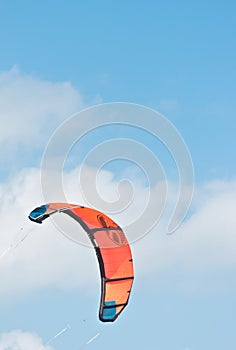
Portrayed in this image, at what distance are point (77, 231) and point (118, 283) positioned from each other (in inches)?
81.3

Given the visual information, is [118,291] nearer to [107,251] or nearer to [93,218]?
[107,251]

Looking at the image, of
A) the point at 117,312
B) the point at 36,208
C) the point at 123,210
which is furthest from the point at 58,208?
the point at 117,312

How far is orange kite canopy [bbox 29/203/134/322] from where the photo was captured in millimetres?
19094

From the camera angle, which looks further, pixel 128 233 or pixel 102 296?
pixel 128 233

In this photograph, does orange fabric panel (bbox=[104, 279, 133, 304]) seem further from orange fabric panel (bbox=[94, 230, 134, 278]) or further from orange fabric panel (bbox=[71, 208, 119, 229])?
orange fabric panel (bbox=[71, 208, 119, 229])

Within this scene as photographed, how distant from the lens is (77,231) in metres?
20.6

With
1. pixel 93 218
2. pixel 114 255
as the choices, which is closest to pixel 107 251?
pixel 114 255

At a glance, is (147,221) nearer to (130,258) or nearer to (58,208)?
(130,258)

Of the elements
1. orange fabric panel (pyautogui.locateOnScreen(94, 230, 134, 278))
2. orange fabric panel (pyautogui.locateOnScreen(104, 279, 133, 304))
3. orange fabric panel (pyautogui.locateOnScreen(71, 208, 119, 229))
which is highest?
orange fabric panel (pyautogui.locateOnScreen(71, 208, 119, 229))

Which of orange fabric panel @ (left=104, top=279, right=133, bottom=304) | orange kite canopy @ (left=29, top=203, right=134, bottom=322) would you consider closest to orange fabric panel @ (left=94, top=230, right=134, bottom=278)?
orange kite canopy @ (left=29, top=203, right=134, bottom=322)

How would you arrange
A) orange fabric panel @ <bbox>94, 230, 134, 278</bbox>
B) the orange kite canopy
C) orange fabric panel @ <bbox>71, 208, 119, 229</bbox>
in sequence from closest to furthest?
the orange kite canopy
orange fabric panel @ <bbox>94, 230, 134, 278</bbox>
orange fabric panel @ <bbox>71, 208, 119, 229</bbox>

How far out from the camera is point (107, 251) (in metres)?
19.4

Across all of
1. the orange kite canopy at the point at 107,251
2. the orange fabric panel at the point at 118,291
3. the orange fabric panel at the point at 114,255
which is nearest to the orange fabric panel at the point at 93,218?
the orange kite canopy at the point at 107,251

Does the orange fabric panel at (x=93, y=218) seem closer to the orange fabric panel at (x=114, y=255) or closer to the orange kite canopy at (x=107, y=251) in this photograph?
Answer: the orange kite canopy at (x=107, y=251)
